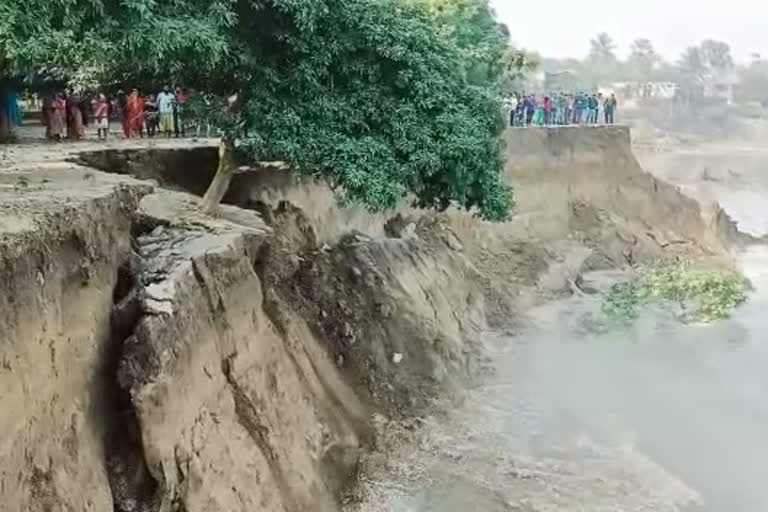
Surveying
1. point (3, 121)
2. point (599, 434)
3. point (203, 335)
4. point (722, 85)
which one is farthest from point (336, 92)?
point (722, 85)

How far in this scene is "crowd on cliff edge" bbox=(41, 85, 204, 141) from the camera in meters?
20.5

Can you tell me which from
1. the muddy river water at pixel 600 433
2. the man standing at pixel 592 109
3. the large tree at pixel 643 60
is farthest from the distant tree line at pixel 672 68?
the muddy river water at pixel 600 433

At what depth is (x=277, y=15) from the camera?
13602mm

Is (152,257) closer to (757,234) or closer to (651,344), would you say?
(651,344)

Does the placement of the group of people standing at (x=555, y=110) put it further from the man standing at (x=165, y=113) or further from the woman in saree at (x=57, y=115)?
the woman in saree at (x=57, y=115)

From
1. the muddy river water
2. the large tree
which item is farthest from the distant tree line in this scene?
the muddy river water

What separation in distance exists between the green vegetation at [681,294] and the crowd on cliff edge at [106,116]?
11.8 meters

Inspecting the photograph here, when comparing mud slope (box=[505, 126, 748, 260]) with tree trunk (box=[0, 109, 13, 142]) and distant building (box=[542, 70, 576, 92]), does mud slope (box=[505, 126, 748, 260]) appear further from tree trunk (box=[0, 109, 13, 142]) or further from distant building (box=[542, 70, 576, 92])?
distant building (box=[542, 70, 576, 92])

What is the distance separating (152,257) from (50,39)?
9.21 ft

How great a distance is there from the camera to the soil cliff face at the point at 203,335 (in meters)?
8.42

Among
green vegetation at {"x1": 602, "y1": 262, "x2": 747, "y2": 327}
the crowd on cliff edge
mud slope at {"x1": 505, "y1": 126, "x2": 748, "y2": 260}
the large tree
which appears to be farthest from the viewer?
the large tree

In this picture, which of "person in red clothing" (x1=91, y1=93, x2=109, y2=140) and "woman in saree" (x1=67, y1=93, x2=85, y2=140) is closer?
"person in red clothing" (x1=91, y1=93, x2=109, y2=140)

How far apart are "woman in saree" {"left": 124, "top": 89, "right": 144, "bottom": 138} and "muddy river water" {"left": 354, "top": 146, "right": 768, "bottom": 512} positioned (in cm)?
943

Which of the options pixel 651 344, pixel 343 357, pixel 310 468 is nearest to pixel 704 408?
pixel 651 344
